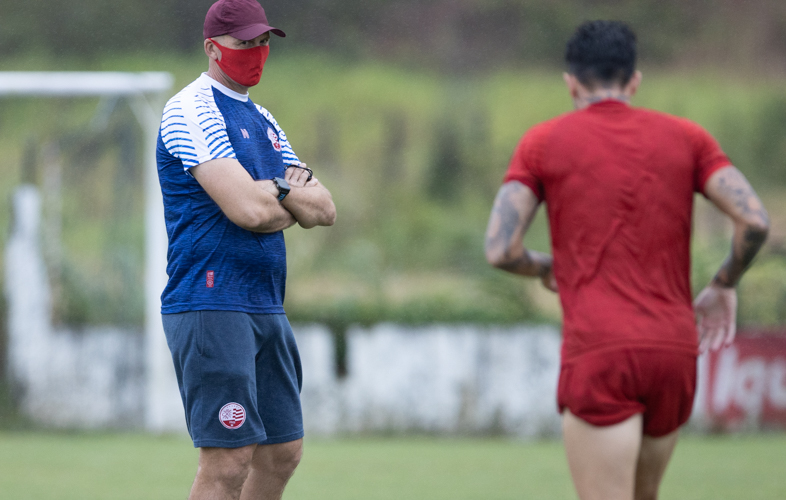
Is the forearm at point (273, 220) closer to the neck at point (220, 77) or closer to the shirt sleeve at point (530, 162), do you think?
the neck at point (220, 77)

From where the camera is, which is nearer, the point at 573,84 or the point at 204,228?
the point at 573,84

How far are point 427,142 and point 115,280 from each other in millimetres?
7901

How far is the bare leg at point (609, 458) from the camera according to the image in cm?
273

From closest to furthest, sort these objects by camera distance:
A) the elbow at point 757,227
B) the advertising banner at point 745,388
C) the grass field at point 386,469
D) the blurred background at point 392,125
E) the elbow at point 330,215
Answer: the elbow at point 757,227
the elbow at point 330,215
the grass field at point 386,469
the advertising banner at point 745,388
the blurred background at point 392,125

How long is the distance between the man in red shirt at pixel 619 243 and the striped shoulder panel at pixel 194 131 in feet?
3.42

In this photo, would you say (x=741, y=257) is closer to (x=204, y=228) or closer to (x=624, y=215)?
(x=624, y=215)

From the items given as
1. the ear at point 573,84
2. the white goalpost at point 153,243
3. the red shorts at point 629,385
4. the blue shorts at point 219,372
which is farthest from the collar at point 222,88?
the white goalpost at point 153,243

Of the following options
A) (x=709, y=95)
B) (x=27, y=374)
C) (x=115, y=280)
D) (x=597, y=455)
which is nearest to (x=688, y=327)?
(x=597, y=455)

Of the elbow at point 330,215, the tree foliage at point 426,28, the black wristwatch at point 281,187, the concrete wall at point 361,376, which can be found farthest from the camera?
the tree foliage at point 426,28

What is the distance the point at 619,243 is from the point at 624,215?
8 centimetres

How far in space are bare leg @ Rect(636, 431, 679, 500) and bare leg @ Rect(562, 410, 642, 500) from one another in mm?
109

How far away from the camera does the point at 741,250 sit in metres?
2.92

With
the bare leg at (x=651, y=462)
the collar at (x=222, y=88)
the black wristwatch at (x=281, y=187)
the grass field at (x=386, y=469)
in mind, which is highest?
the collar at (x=222, y=88)

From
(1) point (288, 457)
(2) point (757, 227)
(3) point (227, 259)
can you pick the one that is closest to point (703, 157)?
(2) point (757, 227)
